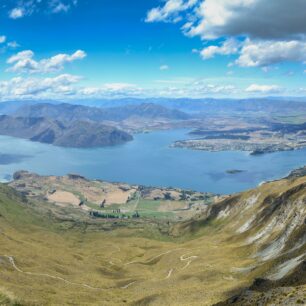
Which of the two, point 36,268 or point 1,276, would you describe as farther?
point 36,268

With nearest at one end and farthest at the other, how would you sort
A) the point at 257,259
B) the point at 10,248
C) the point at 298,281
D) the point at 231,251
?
the point at 298,281 → the point at 257,259 → the point at 231,251 → the point at 10,248

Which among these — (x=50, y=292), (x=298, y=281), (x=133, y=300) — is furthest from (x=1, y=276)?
(x=298, y=281)

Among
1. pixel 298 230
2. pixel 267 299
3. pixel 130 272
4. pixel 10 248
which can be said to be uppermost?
pixel 267 299

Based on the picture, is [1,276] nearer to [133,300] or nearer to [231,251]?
[133,300]

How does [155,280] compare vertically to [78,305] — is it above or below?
below

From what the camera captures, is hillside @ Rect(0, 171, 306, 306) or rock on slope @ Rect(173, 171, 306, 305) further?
hillside @ Rect(0, 171, 306, 306)

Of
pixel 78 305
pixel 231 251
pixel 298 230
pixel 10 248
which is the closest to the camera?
pixel 78 305

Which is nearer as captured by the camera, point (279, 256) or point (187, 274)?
point (279, 256)

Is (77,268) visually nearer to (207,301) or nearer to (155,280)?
(155,280)

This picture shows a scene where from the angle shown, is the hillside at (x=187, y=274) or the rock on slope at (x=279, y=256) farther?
the hillside at (x=187, y=274)

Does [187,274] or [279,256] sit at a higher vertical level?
[279,256]
